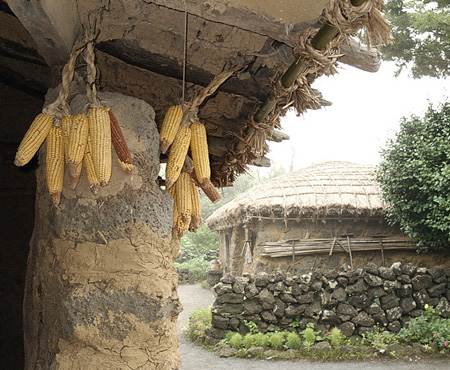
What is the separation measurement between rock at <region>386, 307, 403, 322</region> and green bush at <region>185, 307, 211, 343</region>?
12.0ft

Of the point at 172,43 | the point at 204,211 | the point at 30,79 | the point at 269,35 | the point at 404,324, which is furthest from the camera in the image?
the point at 204,211

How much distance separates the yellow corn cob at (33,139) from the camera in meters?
1.96

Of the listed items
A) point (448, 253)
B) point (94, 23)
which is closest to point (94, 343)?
point (94, 23)

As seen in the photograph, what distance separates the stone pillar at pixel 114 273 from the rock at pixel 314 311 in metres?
7.14

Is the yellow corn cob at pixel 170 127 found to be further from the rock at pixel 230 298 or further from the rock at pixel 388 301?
the rock at pixel 388 301

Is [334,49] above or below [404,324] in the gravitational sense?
above

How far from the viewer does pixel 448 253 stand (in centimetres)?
985

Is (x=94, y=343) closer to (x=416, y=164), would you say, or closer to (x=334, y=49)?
(x=334, y=49)

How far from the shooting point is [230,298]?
30.5ft

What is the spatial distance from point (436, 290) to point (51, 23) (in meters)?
9.19

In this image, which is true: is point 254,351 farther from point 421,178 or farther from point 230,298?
point 421,178

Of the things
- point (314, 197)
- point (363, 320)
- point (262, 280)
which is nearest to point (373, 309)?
point (363, 320)

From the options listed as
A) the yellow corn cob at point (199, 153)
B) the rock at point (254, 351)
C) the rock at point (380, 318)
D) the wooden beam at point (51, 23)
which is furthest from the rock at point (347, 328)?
the wooden beam at point (51, 23)

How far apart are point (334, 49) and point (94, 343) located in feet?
5.63
